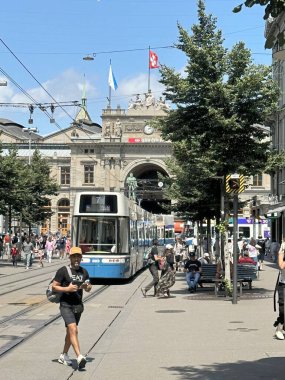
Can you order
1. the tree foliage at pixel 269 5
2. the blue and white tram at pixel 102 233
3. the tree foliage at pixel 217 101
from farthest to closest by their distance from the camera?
the blue and white tram at pixel 102 233 < the tree foliage at pixel 217 101 < the tree foliage at pixel 269 5

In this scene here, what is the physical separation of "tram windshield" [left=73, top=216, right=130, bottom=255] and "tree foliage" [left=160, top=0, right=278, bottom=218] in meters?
5.47

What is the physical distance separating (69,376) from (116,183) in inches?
3923

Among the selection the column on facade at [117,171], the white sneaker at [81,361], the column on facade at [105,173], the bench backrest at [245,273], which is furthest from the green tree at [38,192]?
the column on facade at [105,173]

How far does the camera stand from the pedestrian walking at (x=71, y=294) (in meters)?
9.45

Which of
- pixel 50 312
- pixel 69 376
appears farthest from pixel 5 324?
pixel 69 376

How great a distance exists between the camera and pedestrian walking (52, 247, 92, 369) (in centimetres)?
945

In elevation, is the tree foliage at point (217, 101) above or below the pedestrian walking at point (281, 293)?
above

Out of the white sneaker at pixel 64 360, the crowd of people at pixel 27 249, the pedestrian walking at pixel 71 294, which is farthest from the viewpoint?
the crowd of people at pixel 27 249

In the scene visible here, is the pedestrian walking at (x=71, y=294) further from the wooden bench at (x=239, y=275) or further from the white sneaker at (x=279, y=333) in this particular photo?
the wooden bench at (x=239, y=275)

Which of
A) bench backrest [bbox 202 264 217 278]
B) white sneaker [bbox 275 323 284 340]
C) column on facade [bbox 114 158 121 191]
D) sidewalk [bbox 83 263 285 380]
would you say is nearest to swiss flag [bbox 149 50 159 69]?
column on facade [bbox 114 158 121 191]

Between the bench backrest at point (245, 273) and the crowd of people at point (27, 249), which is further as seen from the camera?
the crowd of people at point (27, 249)

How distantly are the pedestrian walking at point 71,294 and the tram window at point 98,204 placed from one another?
16.3 m

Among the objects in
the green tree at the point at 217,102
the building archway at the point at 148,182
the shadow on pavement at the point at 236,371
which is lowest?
the shadow on pavement at the point at 236,371

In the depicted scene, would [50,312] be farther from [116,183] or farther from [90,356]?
[116,183]
